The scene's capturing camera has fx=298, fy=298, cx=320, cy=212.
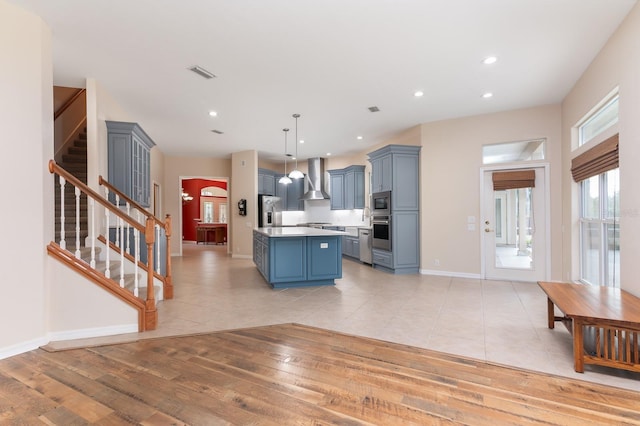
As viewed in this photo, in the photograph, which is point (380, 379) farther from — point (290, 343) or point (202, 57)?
point (202, 57)

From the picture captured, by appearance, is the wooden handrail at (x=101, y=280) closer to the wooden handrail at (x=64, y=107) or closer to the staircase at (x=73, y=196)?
the staircase at (x=73, y=196)

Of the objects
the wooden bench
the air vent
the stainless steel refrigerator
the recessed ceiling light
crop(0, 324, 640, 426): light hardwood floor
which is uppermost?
the air vent

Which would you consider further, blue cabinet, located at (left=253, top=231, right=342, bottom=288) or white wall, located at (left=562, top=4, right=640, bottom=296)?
blue cabinet, located at (left=253, top=231, right=342, bottom=288)

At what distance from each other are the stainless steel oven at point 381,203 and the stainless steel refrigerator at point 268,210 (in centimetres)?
326

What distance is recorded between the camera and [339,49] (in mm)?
3236

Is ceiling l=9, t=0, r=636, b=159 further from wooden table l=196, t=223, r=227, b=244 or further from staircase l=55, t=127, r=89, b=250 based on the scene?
wooden table l=196, t=223, r=227, b=244

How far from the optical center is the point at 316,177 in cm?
917

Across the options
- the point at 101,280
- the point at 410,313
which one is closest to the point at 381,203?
the point at 410,313

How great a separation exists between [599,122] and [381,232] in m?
3.74

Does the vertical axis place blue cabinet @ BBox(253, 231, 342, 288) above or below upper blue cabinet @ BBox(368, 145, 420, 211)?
below

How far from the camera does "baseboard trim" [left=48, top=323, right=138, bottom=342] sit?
8.89 feet

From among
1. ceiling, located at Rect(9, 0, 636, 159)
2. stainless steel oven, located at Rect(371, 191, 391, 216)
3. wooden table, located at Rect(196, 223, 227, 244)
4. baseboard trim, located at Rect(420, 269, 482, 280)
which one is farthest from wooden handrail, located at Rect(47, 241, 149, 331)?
wooden table, located at Rect(196, 223, 227, 244)

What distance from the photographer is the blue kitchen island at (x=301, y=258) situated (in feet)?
15.3

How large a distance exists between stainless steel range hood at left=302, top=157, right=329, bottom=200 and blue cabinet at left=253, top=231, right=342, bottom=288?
421 centimetres
